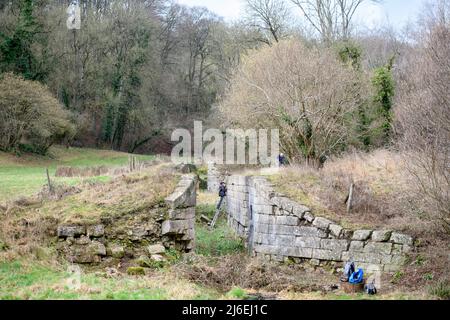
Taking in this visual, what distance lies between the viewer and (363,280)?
35.3 feet

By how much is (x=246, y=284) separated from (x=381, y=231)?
3987 millimetres

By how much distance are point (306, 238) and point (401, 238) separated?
2.42 m

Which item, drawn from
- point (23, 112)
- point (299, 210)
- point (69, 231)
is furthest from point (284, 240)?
point (23, 112)

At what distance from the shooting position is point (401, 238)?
1223cm

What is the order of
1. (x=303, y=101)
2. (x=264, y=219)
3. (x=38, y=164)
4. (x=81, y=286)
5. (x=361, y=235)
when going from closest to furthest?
(x=81, y=286) < (x=361, y=235) < (x=264, y=219) < (x=303, y=101) < (x=38, y=164)

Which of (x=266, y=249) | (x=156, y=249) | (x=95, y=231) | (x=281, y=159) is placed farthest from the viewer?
(x=281, y=159)

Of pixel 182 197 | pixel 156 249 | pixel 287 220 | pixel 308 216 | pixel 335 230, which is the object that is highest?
pixel 182 197

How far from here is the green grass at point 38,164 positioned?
685 inches

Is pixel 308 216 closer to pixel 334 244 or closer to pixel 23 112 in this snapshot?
pixel 334 244

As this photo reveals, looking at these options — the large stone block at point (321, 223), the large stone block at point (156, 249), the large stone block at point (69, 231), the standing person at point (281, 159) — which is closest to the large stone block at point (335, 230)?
the large stone block at point (321, 223)

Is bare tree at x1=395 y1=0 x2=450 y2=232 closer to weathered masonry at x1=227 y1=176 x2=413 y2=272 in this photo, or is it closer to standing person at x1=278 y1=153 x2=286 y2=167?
weathered masonry at x1=227 y1=176 x2=413 y2=272

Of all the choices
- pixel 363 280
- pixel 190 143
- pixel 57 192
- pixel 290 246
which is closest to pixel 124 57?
pixel 190 143

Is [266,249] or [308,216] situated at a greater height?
[308,216]

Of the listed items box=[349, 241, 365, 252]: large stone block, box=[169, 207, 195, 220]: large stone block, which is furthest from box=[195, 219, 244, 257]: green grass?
box=[349, 241, 365, 252]: large stone block
